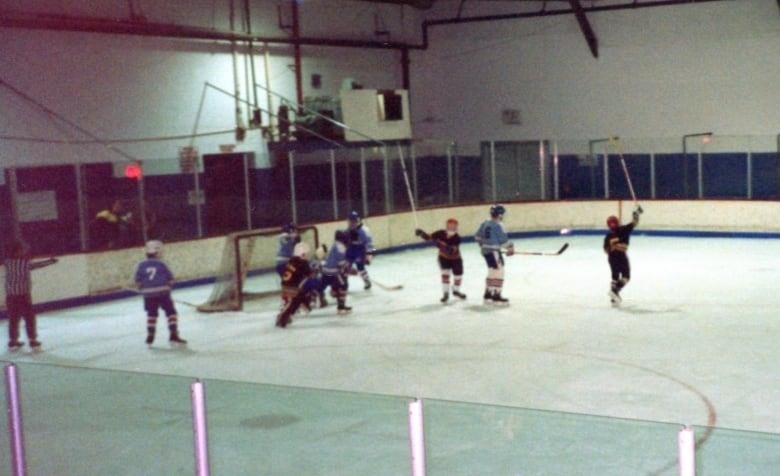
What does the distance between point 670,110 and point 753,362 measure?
1801 cm

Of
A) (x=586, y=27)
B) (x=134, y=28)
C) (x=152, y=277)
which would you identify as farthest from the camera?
(x=586, y=27)

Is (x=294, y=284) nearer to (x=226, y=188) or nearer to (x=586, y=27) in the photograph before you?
(x=226, y=188)

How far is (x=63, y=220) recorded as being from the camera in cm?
1938

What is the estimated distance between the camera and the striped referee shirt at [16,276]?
14219 millimetres

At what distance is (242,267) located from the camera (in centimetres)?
1786

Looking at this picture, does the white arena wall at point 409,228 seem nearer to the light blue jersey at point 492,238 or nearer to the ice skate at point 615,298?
the light blue jersey at point 492,238

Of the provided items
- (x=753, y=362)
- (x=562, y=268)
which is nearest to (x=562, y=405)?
(x=753, y=362)

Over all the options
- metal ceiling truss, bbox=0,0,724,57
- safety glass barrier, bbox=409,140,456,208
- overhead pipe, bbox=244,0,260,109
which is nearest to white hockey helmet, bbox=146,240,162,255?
metal ceiling truss, bbox=0,0,724,57

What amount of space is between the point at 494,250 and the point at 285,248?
138 inches

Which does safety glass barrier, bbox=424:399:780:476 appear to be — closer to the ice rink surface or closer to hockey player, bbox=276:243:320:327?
the ice rink surface

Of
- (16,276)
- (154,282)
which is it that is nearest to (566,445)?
(154,282)

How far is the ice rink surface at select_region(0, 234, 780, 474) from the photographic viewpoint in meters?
9.76

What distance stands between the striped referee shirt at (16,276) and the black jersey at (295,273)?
365 centimetres

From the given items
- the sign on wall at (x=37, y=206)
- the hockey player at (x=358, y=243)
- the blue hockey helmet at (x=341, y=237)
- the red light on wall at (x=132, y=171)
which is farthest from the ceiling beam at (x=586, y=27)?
the sign on wall at (x=37, y=206)
